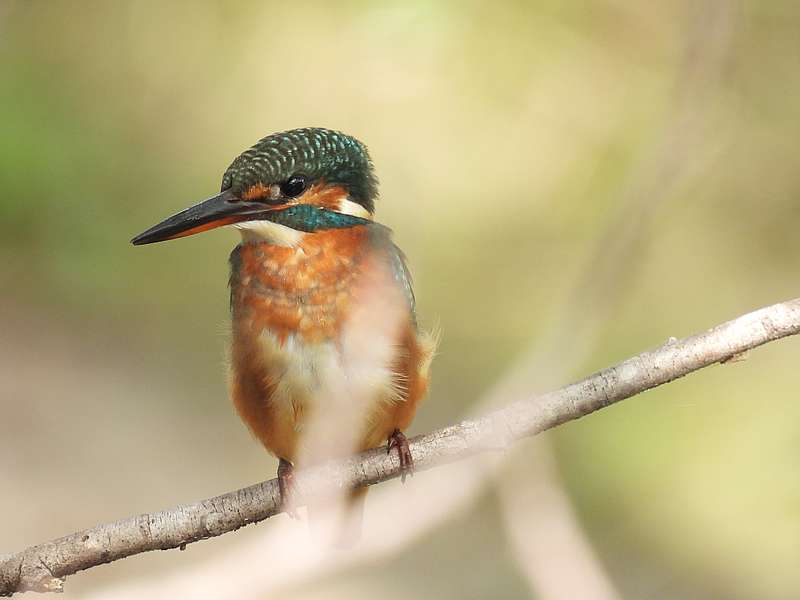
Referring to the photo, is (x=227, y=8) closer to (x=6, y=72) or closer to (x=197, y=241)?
(x=6, y=72)

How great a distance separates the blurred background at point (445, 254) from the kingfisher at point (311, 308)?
166 centimetres

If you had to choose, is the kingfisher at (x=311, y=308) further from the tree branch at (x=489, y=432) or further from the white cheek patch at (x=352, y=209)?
the tree branch at (x=489, y=432)

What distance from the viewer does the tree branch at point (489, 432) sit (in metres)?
2.50

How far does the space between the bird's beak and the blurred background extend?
1.89 meters

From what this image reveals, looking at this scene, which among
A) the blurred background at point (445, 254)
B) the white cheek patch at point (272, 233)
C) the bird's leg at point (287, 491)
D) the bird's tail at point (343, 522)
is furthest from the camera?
the blurred background at point (445, 254)

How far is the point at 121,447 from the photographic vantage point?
6.37 m

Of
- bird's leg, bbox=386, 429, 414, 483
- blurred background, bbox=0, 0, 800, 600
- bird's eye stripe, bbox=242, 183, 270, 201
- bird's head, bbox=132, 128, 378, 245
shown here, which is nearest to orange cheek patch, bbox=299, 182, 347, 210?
bird's head, bbox=132, 128, 378, 245

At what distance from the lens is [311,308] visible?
118 inches

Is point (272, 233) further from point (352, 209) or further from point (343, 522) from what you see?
point (343, 522)

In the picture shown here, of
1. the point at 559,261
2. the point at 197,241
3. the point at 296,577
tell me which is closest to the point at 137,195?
the point at 197,241

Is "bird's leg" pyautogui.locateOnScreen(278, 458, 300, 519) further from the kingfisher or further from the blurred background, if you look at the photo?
the blurred background

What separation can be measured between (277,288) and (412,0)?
0.87m

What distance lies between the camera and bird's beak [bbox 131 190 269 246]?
111 inches

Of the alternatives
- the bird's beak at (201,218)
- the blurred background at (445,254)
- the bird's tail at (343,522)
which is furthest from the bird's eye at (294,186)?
the blurred background at (445,254)
